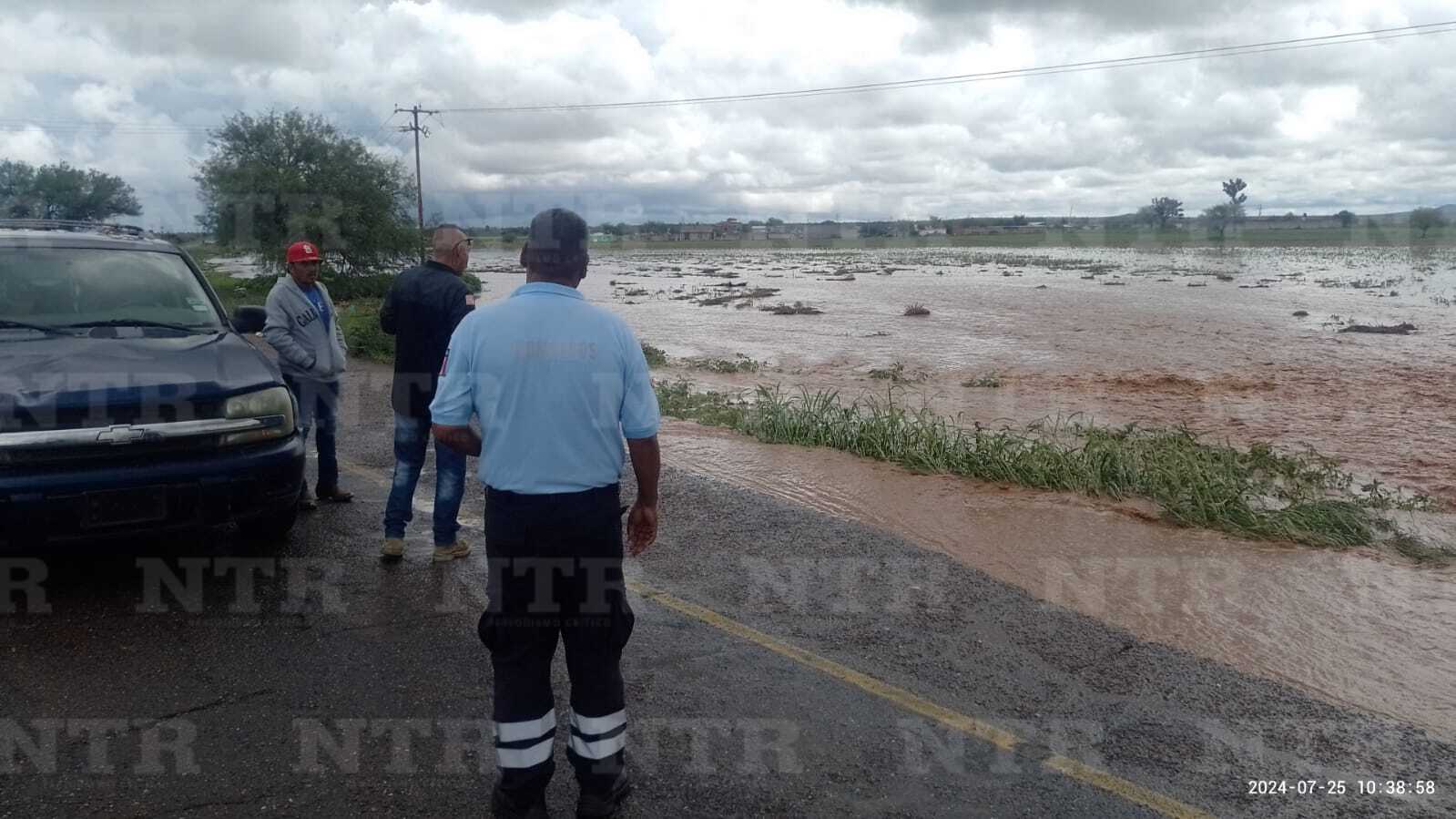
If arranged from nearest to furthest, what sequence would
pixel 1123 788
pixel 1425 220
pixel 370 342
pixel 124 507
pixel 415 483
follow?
1. pixel 1123 788
2. pixel 124 507
3. pixel 415 483
4. pixel 370 342
5. pixel 1425 220

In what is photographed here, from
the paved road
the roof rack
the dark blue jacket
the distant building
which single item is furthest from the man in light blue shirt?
the distant building

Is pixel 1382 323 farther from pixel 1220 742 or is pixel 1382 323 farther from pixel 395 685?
pixel 395 685

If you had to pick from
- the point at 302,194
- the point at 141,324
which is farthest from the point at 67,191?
the point at 141,324

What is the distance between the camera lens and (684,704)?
12.8ft

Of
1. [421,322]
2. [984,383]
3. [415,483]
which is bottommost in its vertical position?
[984,383]

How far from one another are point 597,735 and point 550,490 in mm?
784

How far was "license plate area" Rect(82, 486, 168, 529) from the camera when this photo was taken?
174 inches

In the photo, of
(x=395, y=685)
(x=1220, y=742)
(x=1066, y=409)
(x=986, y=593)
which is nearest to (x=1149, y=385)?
(x=1066, y=409)

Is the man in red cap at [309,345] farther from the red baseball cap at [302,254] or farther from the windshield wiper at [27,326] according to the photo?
the windshield wiper at [27,326]

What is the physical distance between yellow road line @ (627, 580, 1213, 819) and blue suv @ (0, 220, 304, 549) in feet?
6.78

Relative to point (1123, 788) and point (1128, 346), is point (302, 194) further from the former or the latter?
point (1123, 788)

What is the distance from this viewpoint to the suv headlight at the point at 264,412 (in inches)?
196

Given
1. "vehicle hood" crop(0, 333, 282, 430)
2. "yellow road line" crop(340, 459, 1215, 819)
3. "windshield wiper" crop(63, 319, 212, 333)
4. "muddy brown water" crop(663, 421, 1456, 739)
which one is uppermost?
"windshield wiper" crop(63, 319, 212, 333)

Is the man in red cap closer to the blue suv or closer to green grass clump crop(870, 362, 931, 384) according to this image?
the blue suv
